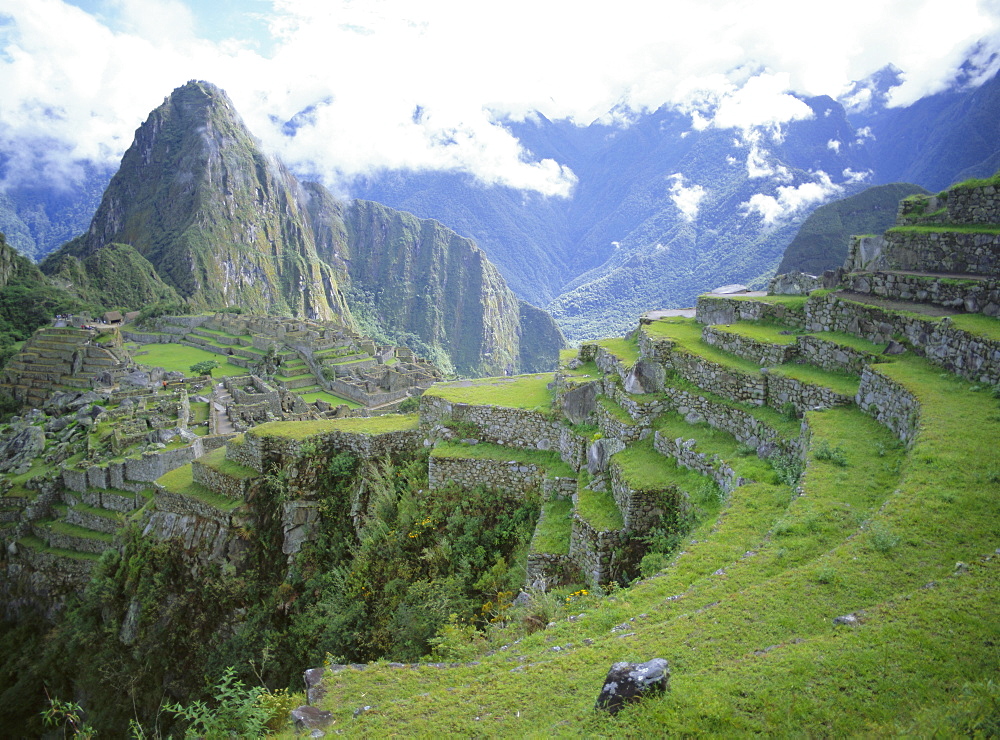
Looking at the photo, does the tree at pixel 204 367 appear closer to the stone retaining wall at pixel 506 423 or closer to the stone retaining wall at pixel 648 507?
the stone retaining wall at pixel 506 423

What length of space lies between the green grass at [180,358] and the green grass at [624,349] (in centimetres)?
4991

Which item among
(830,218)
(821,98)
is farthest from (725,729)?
(821,98)

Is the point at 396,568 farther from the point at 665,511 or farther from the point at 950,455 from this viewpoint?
the point at 950,455

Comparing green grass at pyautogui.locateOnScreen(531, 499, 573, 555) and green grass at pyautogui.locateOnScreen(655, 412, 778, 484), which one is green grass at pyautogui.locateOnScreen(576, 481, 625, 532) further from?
green grass at pyautogui.locateOnScreen(655, 412, 778, 484)

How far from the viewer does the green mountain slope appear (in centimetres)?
5334

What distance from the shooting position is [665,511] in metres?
7.83

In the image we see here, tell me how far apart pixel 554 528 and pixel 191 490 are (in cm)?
972

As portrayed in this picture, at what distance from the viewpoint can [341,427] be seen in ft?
44.0

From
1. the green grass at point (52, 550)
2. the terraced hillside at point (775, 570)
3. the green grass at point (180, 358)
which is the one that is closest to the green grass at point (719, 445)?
the terraced hillside at point (775, 570)

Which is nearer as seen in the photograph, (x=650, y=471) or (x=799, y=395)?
(x=799, y=395)

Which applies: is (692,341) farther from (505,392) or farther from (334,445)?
(334,445)

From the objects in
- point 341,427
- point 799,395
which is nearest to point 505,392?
point 341,427

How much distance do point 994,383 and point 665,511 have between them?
4.32 m

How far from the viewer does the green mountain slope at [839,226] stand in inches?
2100
